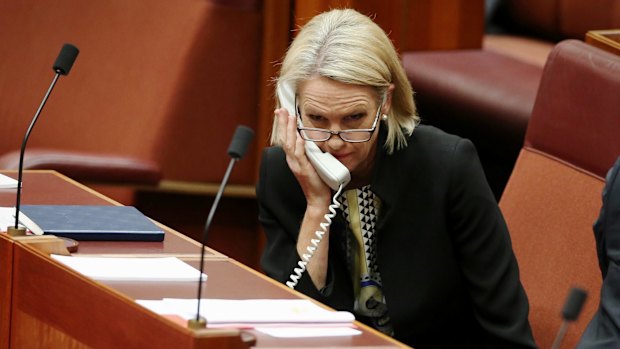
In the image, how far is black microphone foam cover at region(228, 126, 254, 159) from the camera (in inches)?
51.4

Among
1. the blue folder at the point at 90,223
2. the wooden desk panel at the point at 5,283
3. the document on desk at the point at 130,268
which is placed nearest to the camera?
the document on desk at the point at 130,268

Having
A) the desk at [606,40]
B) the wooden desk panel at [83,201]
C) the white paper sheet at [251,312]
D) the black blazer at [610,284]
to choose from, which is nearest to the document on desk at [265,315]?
the white paper sheet at [251,312]

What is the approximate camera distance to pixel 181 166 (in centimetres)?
309

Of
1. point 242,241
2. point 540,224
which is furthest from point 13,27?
point 540,224

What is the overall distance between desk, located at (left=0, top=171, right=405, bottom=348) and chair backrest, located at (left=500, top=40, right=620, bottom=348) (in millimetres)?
718

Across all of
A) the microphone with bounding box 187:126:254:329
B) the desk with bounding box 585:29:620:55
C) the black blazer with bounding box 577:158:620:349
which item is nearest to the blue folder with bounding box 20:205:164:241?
the microphone with bounding box 187:126:254:329

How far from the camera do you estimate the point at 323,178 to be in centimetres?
191

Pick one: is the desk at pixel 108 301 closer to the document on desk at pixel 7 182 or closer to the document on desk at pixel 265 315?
the document on desk at pixel 265 315

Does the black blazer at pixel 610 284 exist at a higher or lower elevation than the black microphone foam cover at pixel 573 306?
lower

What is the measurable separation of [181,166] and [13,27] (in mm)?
532

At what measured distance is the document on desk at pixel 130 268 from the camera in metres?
1.45

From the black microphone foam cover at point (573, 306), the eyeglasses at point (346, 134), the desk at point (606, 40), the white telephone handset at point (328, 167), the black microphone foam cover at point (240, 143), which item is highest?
the desk at point (606, 40)

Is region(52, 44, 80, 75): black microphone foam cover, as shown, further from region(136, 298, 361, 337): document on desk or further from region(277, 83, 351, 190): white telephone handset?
region(136, 298, 361, 337): document on desk

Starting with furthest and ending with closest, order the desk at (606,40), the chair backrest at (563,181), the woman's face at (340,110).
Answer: the desk at (606,40), the chair backrest at (563,181), the woman's face at (340,110)
